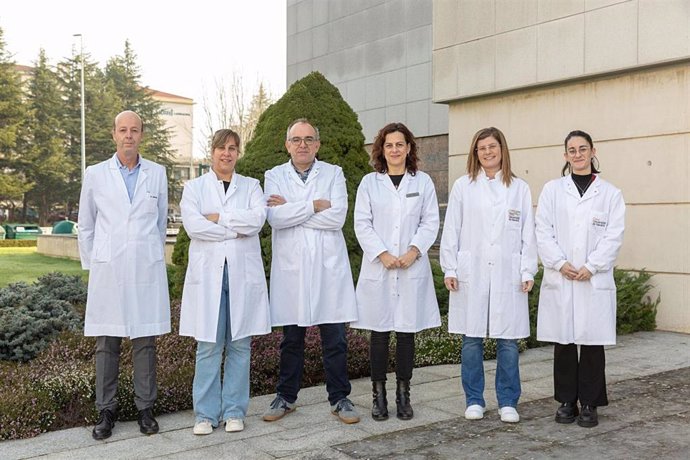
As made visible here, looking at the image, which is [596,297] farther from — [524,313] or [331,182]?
[331,182]

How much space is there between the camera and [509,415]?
516cm

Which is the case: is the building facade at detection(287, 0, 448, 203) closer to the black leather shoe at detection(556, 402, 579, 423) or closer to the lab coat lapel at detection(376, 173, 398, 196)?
the lab coat lapel at detection(376, 173, 398, 196)

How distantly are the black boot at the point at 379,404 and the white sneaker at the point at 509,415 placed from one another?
2.66 feet

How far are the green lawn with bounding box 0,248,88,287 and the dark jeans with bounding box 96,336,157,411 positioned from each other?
35.2 feet

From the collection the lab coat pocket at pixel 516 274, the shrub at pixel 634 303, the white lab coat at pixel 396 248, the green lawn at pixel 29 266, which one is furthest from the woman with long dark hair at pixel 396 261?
the green lawn at pixel 29 266

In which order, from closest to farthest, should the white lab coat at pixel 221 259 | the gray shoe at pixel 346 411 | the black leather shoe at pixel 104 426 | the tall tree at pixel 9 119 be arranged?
the black leather shoe at pixel 104 426 → the white lab coat at pixel 221 259 → the gray shoe at pixel 346 411 → the tall tree at pixel 9 119

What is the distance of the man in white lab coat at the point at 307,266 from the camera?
5211 millimetres

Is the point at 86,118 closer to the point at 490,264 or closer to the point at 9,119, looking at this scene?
the point at 9,119

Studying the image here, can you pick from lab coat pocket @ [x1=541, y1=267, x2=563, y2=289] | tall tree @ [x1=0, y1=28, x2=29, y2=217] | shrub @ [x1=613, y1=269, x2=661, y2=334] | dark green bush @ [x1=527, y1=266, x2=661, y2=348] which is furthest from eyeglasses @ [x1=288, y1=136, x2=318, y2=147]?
tall tree @ [x1=0, y1=28, x2=29, y2=217]

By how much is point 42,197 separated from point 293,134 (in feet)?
175

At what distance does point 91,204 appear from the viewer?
16.3ft

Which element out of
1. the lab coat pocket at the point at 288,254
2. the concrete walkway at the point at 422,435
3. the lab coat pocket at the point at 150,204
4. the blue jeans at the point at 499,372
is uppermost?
the lab coat pocket at the point at 150,204

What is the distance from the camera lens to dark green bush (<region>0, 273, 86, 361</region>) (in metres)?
6.60

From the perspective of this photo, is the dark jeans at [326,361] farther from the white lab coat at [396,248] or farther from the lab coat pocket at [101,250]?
the lab coat pocket at [101,250]
